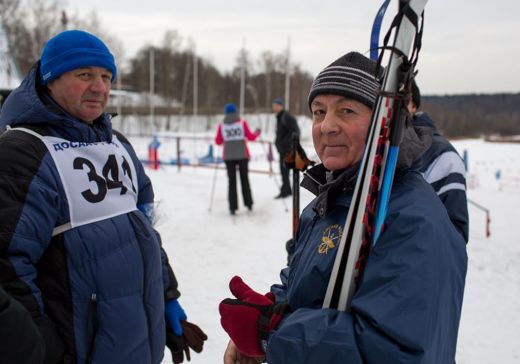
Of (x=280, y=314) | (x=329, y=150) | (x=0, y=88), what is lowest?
(x=280, y=314)

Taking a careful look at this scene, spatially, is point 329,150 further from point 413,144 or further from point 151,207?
point 151,207

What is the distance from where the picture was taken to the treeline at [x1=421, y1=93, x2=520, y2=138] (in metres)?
81.4

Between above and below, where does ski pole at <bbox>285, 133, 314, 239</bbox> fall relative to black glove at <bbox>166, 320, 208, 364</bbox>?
above

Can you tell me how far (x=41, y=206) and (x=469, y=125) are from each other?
319ft

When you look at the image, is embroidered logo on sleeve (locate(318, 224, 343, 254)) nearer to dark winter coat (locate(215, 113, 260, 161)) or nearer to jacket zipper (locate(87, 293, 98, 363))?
jacket zipper (locate(87, 293, 98, 363))

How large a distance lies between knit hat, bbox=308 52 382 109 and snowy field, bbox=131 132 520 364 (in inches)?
52.0

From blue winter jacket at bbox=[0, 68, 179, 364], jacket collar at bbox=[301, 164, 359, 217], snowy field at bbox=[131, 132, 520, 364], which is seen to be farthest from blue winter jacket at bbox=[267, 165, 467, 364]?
snowy field at bbox=[131, 132, 520, 364]

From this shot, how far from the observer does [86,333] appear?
1518 millimetres

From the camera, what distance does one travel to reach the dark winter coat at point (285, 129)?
8266 millimetres

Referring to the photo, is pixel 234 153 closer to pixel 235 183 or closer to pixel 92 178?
pixel 235 183

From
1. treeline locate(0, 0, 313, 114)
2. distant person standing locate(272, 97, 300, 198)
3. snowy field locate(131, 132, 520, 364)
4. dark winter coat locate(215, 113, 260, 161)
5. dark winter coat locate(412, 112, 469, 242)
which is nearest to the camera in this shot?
dark winter coat locate(412, 112, 469, 242)

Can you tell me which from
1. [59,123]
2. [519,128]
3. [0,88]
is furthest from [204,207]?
[519,128]

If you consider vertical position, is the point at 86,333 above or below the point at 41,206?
below

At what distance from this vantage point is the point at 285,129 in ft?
27.4
